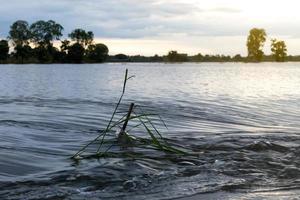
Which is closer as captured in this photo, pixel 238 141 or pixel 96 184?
pixel 96 184

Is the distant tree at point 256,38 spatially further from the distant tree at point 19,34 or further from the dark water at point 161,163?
the dark water at point 161,163

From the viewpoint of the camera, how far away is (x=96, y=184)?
8.12 meters

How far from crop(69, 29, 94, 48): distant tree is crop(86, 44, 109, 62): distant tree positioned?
225cm

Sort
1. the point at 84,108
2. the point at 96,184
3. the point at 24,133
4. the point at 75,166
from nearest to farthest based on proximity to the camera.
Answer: the point at 96,184, the point at 75,166, the point at 24,133, the point at 84,108

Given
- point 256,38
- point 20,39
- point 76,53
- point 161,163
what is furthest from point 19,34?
point 161,163

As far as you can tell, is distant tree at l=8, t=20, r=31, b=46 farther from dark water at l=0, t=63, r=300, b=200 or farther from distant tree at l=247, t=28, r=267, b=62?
dark water at l=0, t=63, r=300, b=200

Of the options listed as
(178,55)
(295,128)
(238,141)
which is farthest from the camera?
(178,55)

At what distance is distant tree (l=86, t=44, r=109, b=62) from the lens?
591 ft

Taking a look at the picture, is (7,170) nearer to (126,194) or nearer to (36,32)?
(126,194)

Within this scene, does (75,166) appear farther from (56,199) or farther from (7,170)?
(56,199)

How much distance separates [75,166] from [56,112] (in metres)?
10.6

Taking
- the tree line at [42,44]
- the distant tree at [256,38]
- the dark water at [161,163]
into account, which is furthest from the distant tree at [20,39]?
the dark water at [161,163]

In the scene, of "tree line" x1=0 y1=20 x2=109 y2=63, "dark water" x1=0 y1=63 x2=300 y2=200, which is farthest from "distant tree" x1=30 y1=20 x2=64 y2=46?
"dark water" x1=0 y1=63 x2=300 y2=200

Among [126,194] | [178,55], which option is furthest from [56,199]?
[178,55]
